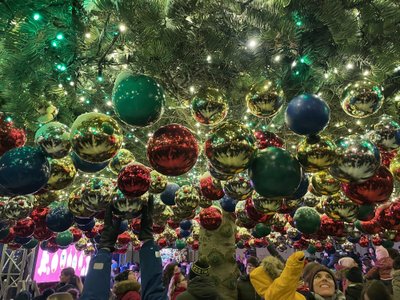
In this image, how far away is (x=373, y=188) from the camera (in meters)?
1.60

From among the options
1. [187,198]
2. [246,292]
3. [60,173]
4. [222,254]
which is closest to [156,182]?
[187,198]

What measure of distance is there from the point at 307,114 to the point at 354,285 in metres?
2.81

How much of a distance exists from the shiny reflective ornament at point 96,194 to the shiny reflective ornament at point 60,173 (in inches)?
18.3

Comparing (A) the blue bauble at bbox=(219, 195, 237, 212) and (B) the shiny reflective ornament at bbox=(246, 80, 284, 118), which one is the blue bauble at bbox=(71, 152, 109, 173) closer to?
(B) the shiny reflective ornament at bbox=(246, 80, 284, 118)

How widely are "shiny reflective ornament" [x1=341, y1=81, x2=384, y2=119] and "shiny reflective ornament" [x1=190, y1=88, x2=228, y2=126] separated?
1.87ft

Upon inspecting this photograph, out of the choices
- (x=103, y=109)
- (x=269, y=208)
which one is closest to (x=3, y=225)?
(x=103, y=109)

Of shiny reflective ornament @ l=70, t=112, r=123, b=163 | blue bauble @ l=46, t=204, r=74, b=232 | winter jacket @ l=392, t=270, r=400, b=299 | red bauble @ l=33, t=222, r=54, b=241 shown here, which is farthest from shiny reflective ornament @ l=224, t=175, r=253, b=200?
red bauble @ l=33, t=222, r=54, b=241

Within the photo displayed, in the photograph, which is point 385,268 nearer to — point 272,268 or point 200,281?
point 272,268

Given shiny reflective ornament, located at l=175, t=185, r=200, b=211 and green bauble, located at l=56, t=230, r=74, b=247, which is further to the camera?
green bauble, located at l=56, t=230, r=74, b=247

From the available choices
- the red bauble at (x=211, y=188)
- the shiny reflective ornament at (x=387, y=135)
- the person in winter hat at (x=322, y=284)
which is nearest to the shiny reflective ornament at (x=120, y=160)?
the red bauble at (x=211, y=188)

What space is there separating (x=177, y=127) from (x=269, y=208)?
3.09 ft

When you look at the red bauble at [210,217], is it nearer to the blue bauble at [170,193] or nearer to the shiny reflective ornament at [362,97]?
the blue bauble at [170,193]

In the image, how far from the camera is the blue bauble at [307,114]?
4.67ft

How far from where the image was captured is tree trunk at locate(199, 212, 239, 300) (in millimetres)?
4355
